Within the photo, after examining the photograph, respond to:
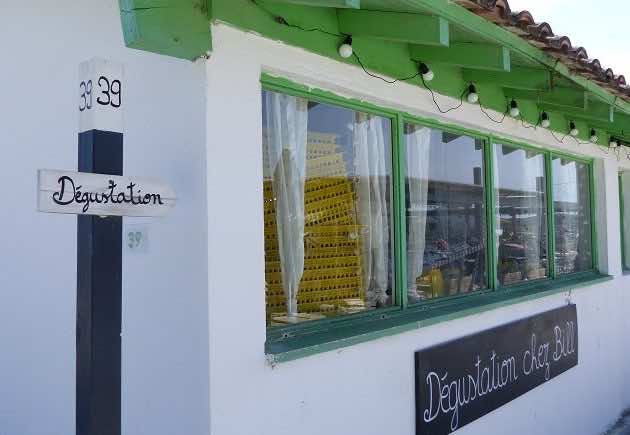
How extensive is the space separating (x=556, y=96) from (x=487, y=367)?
2025 mm

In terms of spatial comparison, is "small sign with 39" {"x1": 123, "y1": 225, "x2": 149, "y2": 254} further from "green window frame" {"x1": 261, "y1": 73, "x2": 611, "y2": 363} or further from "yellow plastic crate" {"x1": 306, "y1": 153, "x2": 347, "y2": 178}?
"yellow plastic crate" {"x1": 306, "y1": 153, "x2": 347, "y2": 178}

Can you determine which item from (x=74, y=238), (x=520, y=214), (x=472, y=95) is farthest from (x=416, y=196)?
(x=74, y=238)

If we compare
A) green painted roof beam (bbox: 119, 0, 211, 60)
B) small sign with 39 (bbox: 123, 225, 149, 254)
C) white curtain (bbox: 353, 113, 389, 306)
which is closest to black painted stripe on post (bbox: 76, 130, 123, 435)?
green painted roof beam (bbox: 119, 0, 211, 60)

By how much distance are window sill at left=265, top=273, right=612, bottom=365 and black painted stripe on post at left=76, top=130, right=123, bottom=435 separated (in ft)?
2.99

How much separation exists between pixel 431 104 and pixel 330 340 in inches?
68.8

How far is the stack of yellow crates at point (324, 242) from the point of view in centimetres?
306

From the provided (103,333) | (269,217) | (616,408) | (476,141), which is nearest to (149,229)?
(269,217)

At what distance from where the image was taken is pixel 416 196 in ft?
13.0

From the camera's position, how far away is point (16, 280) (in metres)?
3.76

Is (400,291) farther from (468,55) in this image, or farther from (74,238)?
(74,238)

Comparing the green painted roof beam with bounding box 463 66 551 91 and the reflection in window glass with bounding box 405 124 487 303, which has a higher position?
the green painted roof beam with bounding box 463 66 551 91

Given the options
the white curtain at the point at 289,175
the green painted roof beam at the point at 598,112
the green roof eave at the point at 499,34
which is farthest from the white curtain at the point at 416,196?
the green painted roof beam at the point at 598,112

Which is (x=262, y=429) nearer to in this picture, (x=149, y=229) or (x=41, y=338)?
(x=149, y=229)

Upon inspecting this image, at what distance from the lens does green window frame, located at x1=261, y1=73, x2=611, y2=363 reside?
2.87 metres
